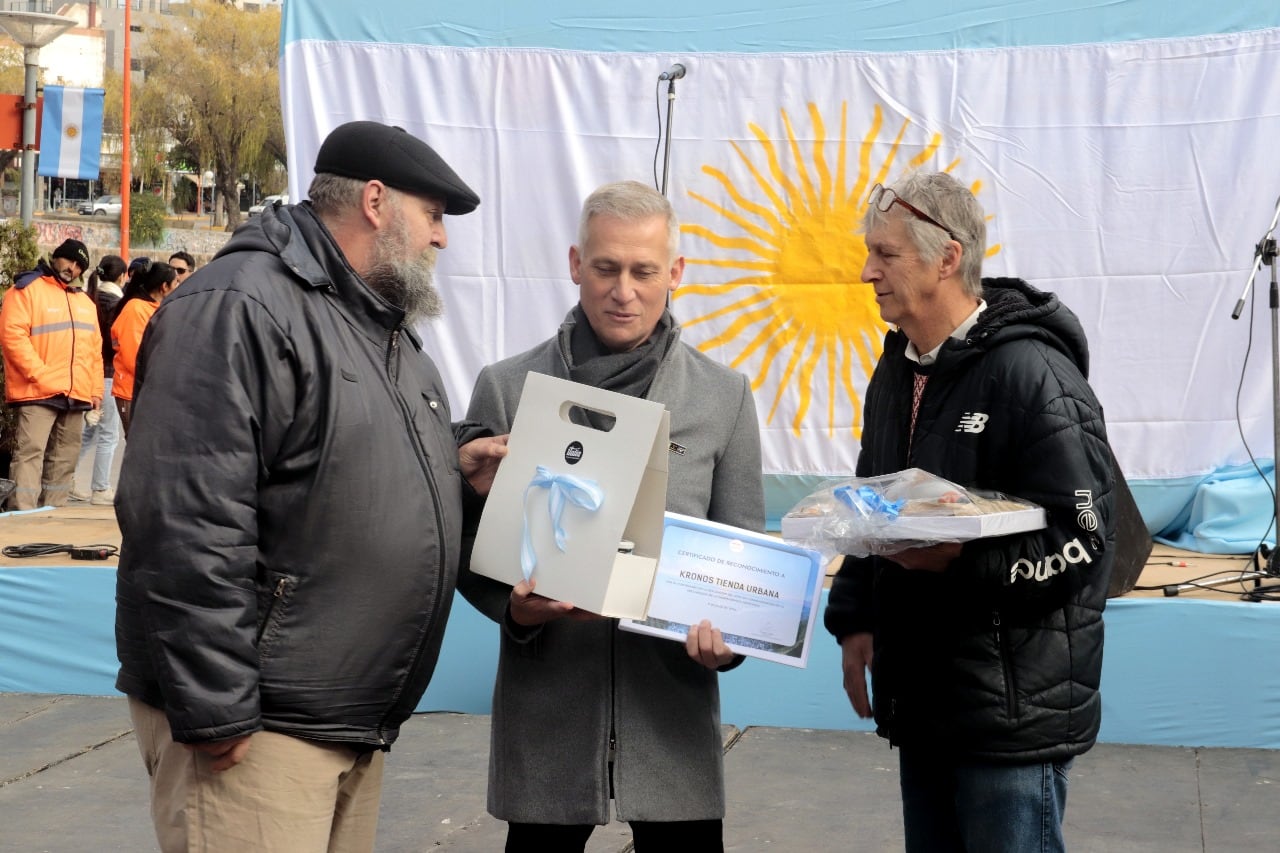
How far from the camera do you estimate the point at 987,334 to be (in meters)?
2.51

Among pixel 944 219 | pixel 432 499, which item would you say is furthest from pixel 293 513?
pixel 944 219

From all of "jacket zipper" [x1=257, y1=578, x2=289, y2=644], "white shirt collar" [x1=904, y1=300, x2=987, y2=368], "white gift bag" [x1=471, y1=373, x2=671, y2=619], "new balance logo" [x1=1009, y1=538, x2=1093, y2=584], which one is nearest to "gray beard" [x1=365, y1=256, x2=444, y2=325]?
"white gift bag" [x1=471, y1=373, x2=671, y2=619]

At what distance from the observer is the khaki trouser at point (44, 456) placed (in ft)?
31.2

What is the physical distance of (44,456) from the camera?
9961 millimetres

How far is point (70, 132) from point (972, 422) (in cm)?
1528

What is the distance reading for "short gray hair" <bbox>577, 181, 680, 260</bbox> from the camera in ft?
8.88

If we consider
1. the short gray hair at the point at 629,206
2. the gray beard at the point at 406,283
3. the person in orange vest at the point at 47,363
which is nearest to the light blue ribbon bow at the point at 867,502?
the short gray hair at the point at 629,206

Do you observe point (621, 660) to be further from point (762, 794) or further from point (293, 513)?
point (762, 794)

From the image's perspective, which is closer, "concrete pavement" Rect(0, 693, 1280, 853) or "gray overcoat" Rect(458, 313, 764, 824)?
"gray overcoat" Rect(458, 313, 764, 824)

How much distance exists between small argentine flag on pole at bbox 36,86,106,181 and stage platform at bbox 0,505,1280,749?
10.5 m

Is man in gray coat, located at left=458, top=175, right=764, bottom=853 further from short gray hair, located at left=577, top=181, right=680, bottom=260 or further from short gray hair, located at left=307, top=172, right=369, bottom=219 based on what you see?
short gray hair, located at left=307, top=172, right=369, bottom=219

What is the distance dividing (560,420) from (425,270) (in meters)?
0.35

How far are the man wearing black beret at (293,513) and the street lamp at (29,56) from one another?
1199 centimetres

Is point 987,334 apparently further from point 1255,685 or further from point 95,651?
point 95,651
